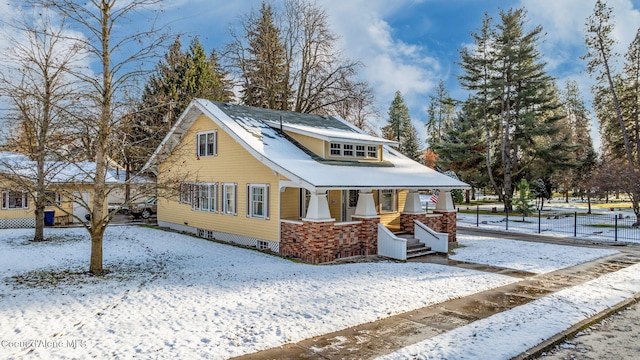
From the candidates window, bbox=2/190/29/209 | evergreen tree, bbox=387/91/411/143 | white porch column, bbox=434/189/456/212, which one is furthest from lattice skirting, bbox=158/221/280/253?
evergreen tree, bbox=387/91/411/143

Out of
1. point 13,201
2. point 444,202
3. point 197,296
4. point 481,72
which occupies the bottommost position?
point 197,296

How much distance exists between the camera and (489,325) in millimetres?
7645

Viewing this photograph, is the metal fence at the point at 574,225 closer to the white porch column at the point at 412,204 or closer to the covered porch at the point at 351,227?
the covered porch at the point at 351,227

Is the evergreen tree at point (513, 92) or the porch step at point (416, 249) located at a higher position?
the evergreen tree at point (513, 92)

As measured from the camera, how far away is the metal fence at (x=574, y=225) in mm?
21344

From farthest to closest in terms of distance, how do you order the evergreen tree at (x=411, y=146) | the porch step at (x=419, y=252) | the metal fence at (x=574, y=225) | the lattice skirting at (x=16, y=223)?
the evergreen tree at (x=411, y=146), the metal fence at (x=574, y=225), the lattice skirting at (x=16, y=223), the porch step at (x=419, y=252)

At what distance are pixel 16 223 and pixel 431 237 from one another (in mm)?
20714

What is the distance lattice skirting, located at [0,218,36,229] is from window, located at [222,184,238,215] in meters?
11.8

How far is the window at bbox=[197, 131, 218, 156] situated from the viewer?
712 inches

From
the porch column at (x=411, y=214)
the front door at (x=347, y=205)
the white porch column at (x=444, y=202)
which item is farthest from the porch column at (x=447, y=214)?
the front door at (x=347, y=205)

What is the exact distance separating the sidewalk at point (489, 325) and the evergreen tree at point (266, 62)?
2460 cm

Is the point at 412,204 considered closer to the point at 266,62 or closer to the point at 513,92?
the point at 266,62

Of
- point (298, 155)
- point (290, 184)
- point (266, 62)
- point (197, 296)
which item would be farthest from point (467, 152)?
point (197, 296)

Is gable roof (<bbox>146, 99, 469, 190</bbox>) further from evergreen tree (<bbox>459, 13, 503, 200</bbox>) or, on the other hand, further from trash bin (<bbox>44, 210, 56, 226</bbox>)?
evergreen tree (<bbox>459, 13, 503, 200</bbox>)
